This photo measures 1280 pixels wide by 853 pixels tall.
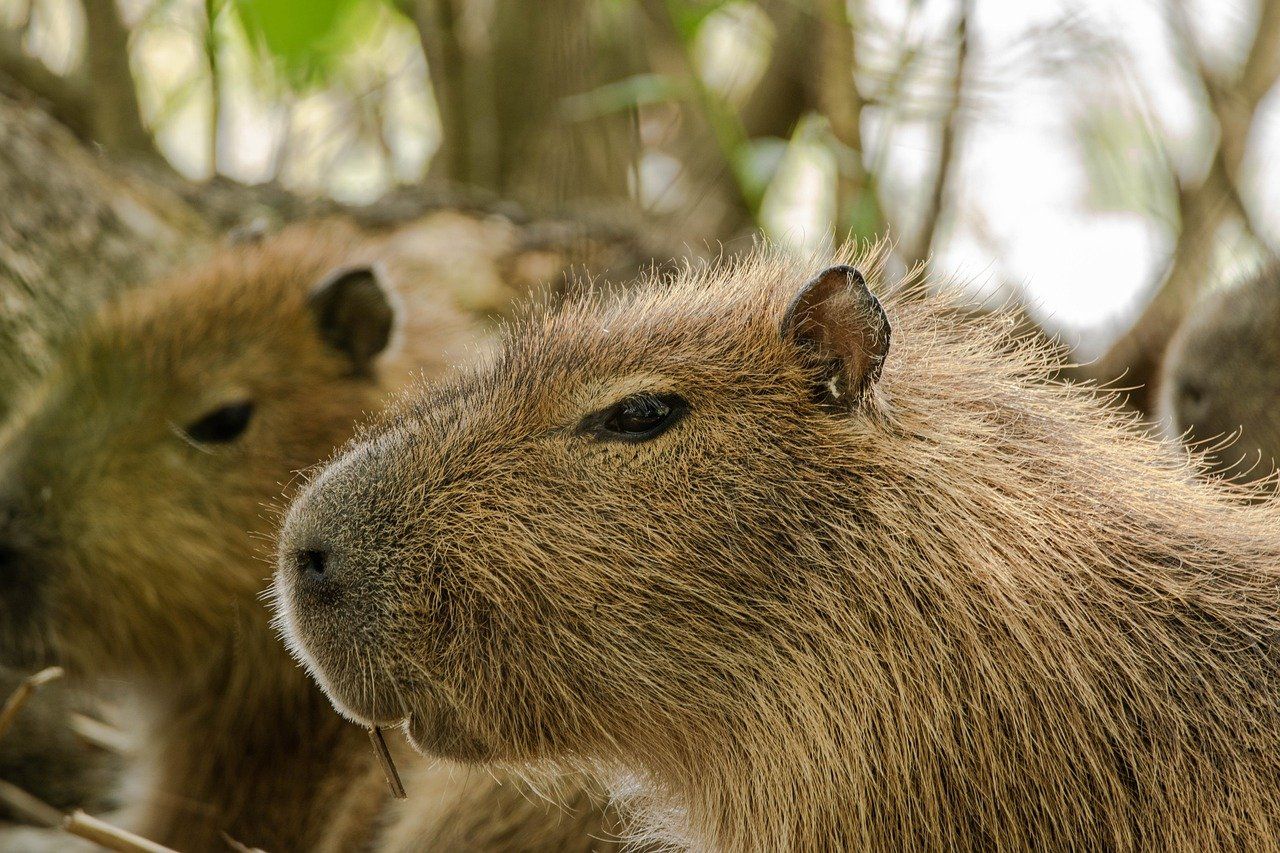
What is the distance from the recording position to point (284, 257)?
131 inches

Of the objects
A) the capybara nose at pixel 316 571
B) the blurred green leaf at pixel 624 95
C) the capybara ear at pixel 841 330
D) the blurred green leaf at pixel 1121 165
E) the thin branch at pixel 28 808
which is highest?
the blurred green leaf at pixel 1121 165

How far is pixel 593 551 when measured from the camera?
179cm

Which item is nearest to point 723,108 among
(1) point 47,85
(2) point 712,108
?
(2) point 712,108

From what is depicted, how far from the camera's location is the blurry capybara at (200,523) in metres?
2.85

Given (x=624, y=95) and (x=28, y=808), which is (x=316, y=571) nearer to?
(x=28, y=808)

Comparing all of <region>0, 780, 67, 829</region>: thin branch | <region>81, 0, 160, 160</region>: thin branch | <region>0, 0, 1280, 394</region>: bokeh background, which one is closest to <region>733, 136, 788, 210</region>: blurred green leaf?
<region>0, 0, 1280, 394</region>: bokeh background

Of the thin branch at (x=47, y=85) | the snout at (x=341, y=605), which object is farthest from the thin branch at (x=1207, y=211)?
the thin branch at (x=47, y=85)

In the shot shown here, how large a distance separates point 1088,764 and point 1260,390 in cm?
190

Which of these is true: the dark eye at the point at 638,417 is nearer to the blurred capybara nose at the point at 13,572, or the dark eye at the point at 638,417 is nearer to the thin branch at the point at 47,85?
the blurred capybara nose at the point at 13,572

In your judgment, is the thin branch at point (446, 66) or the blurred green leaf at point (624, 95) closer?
the blurred green leaf at point (624, 95)

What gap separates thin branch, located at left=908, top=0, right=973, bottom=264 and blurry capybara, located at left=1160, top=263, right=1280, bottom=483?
2.49 ft

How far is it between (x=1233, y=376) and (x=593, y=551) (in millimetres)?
2265

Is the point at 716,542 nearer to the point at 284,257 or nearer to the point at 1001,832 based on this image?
the point at 1001,832

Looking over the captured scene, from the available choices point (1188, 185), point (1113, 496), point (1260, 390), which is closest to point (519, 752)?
point (1113, 496)
